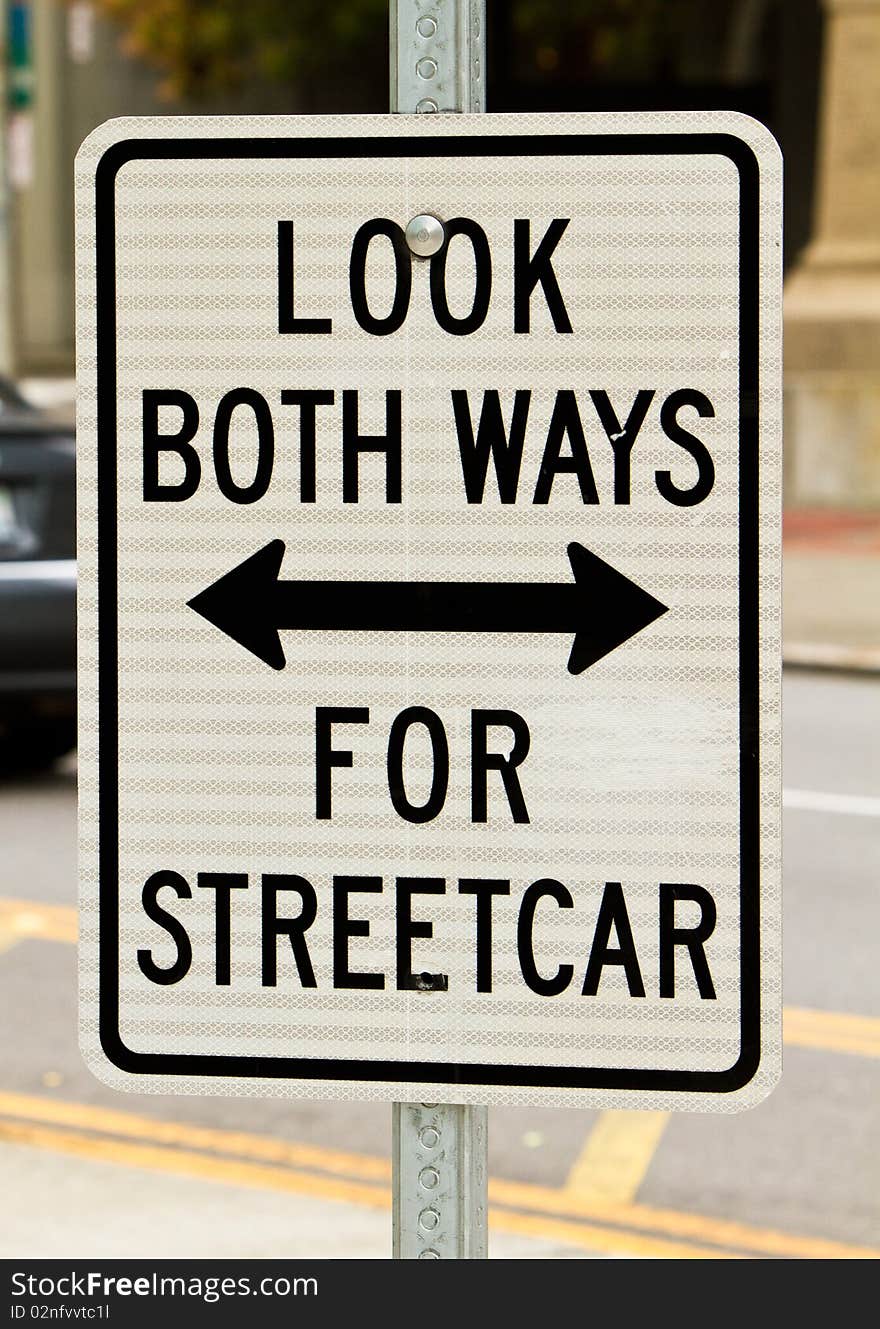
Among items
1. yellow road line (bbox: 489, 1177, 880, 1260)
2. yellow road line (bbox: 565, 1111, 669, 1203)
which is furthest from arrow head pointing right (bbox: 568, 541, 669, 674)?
yellow road line (bbox: 565, 1111, 669, 1203)

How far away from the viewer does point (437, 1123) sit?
1820 mm

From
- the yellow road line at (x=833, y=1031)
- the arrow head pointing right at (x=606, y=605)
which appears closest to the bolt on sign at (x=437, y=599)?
the arrow head pointing right at (x=606, y=605)

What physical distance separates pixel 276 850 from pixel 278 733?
0.31 feet

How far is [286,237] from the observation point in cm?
181

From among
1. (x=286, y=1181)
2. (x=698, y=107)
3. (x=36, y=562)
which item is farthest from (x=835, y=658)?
(x=698, y=107)

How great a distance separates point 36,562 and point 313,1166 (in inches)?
163

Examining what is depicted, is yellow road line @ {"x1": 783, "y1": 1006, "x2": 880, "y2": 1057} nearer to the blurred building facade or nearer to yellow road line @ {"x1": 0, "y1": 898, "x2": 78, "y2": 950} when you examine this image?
yellow road line @ {"x1": 0, "y1": 898, "x2": 78, "y2": 950}

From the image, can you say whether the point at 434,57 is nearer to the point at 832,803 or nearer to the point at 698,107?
the point at 832,803

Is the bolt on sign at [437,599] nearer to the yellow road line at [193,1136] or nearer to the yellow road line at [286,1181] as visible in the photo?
the yellow road line at [286,1181]

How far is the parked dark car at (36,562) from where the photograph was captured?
8.47 metres

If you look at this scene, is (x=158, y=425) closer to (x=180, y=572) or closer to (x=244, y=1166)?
(x=180, y=572)
